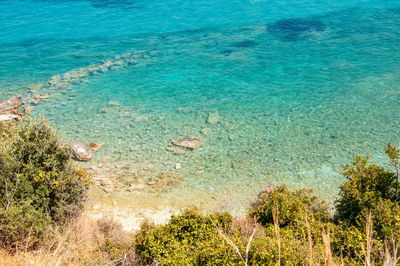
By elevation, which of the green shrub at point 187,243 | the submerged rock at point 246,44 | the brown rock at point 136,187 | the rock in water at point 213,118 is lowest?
the brown rock at point 136,187

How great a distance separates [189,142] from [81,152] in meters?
4.40

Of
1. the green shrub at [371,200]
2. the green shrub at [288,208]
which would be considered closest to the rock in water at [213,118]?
the green shrub at [288,208]

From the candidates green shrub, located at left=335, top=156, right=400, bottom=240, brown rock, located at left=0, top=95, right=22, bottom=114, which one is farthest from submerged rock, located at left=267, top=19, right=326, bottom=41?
green shrub, located at left=335, top=156, right=400, bottom=240

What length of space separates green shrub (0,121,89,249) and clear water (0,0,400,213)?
8.16 ft

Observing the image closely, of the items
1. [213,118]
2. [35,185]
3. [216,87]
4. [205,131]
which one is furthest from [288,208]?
[216,87]

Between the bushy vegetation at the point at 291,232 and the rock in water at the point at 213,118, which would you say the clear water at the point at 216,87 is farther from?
the bushy vegetation at the point at 291,232

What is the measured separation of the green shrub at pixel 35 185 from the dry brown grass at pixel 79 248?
1.18ft

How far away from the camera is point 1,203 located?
757 centimetres

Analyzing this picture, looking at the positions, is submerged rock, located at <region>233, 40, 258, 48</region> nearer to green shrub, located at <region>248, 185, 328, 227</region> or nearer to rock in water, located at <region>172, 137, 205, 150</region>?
rock in water, located at <region>172, 137, 205, 150</region>

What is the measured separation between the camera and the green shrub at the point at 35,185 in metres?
7.41

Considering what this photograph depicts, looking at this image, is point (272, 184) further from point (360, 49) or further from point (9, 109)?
point (360, 49)

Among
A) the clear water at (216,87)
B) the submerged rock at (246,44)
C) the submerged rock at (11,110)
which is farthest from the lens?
the submerged rock at (246,44)

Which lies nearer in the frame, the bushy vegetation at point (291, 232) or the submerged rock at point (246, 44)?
the bushy vegetation at point (291, 232)

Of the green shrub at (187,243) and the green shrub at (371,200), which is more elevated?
the green shrub at (371,200)
